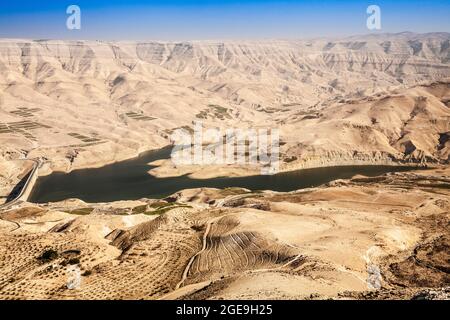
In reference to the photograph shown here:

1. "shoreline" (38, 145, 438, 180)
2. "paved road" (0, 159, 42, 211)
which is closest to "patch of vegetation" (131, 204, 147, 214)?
"paved road" (0, 159, 42, 211)

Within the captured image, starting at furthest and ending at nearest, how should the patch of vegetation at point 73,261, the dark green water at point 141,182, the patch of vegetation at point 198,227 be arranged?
1. the dark green water at point 141,182
2. the patch of vegetation at point 198,227
3. the patch of vegetation at point 73,261

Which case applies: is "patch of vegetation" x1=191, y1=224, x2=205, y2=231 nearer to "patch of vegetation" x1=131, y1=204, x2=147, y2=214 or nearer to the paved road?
"patch of vegetation" x1=131, y1=204, x2=147, y2=214

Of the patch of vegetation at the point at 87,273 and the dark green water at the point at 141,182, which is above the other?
the patch of vegetation at the point at 87,273

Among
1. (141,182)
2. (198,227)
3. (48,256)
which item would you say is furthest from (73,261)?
(141,182)

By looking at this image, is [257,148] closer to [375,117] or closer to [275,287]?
[375,117]

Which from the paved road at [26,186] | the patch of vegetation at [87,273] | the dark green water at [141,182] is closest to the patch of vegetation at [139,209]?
the dark green water at [141,182]

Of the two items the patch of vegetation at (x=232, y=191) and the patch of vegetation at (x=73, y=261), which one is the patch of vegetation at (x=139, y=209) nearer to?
the patch of vegetation at (x=232, y=191)
